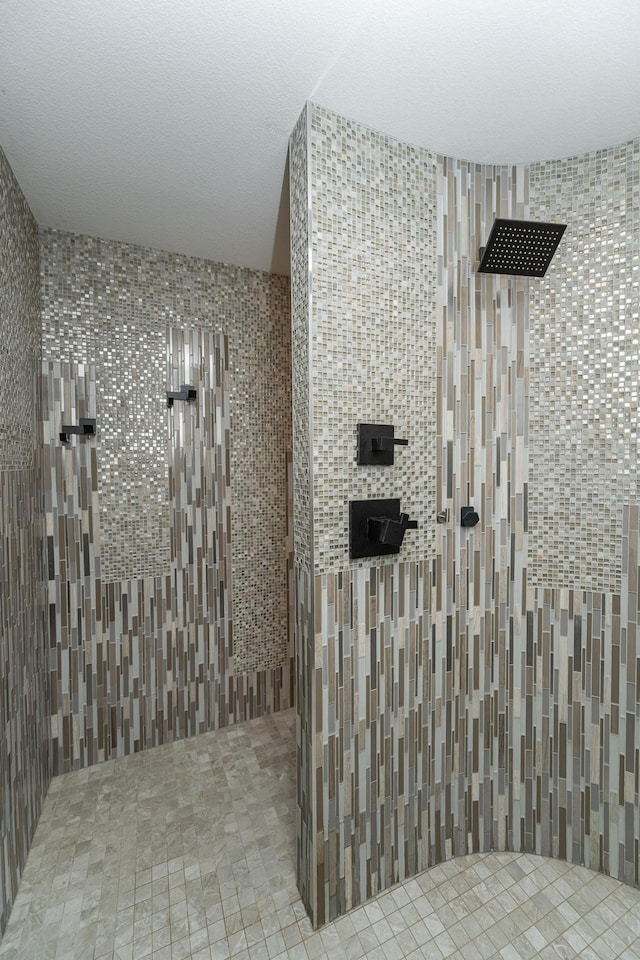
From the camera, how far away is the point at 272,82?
1171 mm

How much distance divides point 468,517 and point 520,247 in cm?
87

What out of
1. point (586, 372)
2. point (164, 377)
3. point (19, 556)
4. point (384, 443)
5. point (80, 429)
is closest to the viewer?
point (384, 443)

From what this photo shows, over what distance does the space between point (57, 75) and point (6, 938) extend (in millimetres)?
2456

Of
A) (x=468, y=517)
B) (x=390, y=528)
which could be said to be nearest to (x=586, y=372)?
(x=468, y=517)

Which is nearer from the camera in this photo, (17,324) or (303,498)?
(303,498)

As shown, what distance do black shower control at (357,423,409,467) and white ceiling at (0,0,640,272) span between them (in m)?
0.93

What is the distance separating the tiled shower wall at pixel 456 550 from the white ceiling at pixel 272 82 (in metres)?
Result: 0.12

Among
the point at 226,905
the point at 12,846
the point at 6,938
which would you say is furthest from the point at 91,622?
the point at 226,905

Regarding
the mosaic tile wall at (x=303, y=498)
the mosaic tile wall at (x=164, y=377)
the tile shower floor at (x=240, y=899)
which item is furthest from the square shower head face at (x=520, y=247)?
the tile shower floor at (x=240, y=899)

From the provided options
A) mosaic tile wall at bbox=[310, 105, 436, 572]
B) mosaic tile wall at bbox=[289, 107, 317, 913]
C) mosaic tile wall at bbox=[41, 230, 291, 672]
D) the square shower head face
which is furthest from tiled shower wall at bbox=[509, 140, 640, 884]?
mosaic tile wall at bbox=[41, 230, 291, 672]

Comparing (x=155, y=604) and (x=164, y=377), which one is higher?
(x=164, y=377)

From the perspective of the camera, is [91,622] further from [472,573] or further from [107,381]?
[472,573]

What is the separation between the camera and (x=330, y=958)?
1.22 metres

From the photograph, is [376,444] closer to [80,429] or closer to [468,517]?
[468,517]
